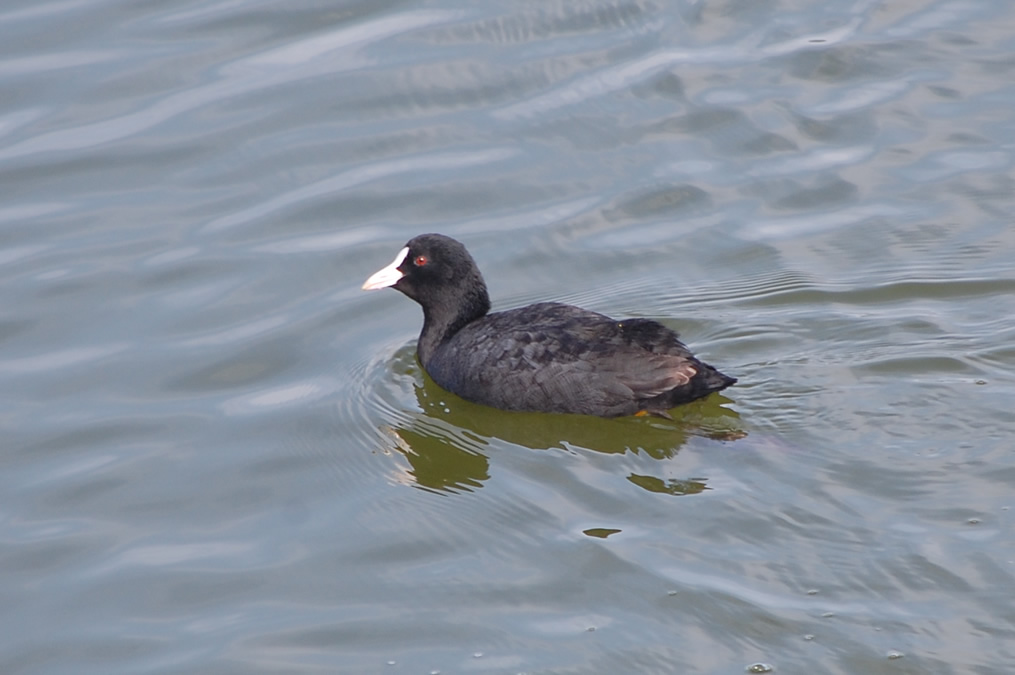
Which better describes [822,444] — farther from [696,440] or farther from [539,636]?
[539,636]

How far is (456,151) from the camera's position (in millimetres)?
10031

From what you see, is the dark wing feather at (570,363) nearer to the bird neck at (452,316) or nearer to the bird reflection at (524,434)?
the bird reflection at (524,434)

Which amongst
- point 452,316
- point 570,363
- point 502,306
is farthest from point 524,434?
point 502,306

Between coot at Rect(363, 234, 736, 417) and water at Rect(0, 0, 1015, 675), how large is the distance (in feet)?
0.47

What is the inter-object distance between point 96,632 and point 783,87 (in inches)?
250

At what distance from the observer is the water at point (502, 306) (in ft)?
19.4

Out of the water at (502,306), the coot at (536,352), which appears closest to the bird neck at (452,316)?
the coot at (536,352)

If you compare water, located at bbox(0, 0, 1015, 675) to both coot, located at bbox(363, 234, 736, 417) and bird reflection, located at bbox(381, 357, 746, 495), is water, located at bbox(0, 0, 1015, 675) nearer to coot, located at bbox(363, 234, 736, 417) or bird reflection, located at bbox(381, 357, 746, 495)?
bird reflection, located at bbox(381, 357, 746, 495)

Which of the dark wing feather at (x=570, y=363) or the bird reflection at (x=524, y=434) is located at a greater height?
the dark wing feather at (x=570, y=363)

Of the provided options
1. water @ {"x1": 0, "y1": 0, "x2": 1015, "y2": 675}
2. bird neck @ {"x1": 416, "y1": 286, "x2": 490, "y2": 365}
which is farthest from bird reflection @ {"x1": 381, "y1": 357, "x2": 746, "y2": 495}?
bird neck @ {"x1": 416, "y1": 286, "x2": 490, "y2": 365}

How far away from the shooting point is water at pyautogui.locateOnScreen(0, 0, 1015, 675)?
233 inches

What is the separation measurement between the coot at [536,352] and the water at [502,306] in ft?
0.47

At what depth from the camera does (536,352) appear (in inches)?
295

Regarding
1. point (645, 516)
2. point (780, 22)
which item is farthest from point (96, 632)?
point (780, 22)
